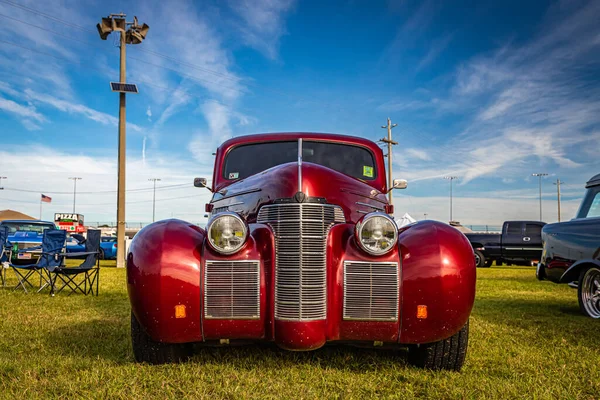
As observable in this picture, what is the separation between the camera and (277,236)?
316cm

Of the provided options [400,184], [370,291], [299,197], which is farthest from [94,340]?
[400,184]

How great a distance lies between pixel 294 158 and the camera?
4.80 meters

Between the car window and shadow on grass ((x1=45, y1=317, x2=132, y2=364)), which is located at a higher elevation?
the car window

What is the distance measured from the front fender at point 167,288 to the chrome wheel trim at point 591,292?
17.0 feet

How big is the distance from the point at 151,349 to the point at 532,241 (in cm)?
1565

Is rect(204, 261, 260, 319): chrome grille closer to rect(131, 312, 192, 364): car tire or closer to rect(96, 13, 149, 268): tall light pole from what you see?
rect(131, 312, 192, 364): car tire

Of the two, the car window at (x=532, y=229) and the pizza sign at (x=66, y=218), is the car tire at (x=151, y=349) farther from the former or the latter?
the pizza sign at (x=66, y=218)

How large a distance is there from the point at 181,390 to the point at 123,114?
16.3 m

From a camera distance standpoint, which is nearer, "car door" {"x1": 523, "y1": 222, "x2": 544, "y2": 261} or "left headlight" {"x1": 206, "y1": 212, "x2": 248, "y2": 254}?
"left headlight" {"x1": 206, "y1": 212, "x2": 248, "y2": 254}

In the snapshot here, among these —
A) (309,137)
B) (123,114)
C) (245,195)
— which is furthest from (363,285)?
(123,114)

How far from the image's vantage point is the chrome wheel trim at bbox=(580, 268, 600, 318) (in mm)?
6059

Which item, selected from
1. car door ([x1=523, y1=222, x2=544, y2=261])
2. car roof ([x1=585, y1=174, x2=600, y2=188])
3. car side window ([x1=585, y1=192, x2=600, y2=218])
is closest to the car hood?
car side window ([x1=585, y1=192, x2=600, y2=218])

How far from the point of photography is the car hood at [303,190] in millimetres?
3285

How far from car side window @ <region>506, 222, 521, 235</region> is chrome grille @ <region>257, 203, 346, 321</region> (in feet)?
50.5
